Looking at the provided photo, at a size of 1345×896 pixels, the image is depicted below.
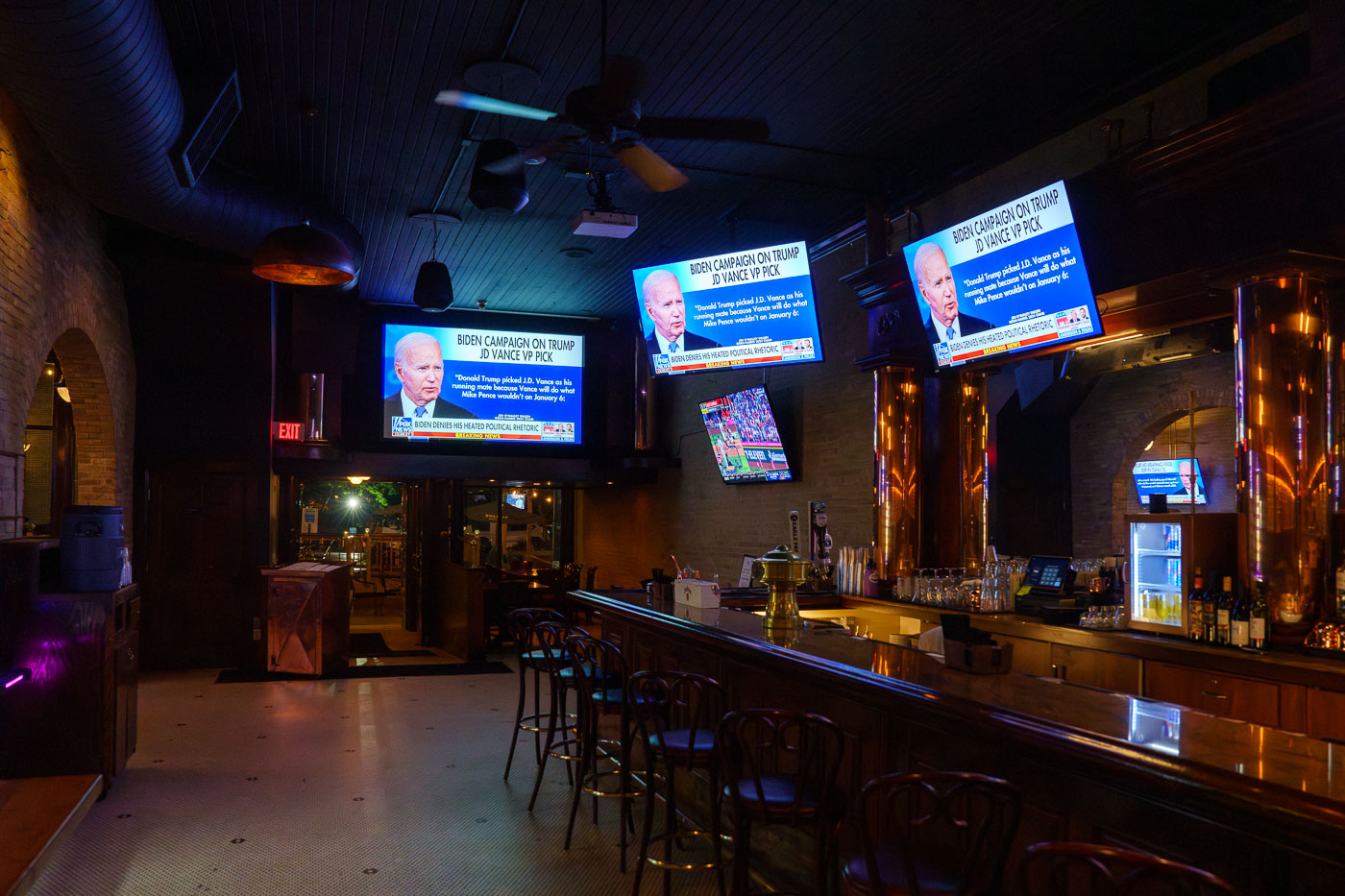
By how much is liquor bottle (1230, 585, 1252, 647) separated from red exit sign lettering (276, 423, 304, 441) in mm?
8770

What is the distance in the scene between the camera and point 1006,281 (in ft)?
16.3

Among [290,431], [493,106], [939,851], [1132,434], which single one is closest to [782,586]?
[939,851]

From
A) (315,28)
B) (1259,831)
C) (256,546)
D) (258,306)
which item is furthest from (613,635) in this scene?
(258,306)

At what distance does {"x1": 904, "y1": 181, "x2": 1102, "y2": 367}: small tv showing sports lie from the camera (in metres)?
4.56

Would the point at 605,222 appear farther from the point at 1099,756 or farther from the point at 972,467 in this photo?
the point at 1099,756

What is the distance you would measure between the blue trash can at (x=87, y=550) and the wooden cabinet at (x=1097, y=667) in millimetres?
5009

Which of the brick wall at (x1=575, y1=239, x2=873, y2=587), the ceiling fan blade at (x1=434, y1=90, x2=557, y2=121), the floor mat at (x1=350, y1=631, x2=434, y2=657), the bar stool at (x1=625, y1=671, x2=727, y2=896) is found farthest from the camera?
the floor mat at (x1=350, y1=631, x2=434, y2=657)

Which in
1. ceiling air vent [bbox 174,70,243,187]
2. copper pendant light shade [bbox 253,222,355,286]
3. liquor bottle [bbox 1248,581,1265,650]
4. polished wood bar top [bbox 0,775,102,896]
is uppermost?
ceiling air vent [bbox 174,70,243,187]

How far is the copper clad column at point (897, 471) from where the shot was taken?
6.19 meters

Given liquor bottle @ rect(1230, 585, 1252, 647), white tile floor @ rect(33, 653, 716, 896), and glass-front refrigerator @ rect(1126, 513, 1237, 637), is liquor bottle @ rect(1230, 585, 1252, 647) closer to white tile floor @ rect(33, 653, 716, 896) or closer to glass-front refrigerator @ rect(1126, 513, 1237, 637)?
glass-front refrigerator @ rect(1126, 513, 1237, 637)

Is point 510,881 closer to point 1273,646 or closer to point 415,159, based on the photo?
point 1273,646

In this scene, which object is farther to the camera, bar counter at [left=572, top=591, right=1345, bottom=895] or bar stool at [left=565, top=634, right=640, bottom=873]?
bar stool at [left=565, top=634, right=640, bottom=873]

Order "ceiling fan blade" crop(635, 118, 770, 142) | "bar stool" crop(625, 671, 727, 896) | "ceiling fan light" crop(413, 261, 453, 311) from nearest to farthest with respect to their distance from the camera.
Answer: "bar stool" crop(625, 671, 727, 896)
"ceiling fan blade" crop(635, 118, 770, 142)
"ceiling fan light" crop(413, 261, 453, 311)

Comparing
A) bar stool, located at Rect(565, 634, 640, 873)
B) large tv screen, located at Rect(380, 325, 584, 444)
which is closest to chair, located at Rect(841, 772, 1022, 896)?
bar stool, located at Rect(565, 634, 640, 873)
